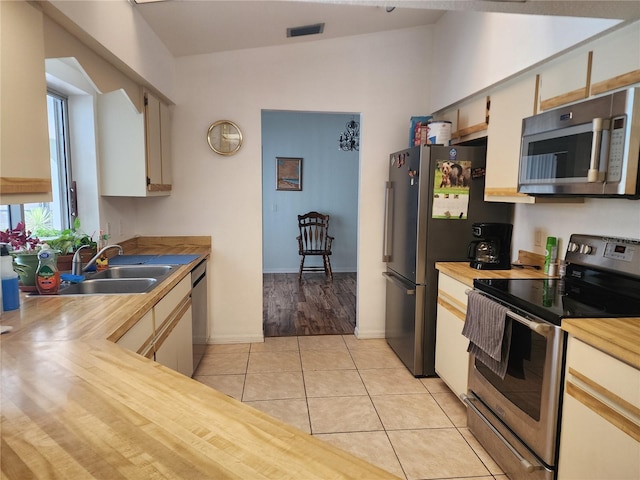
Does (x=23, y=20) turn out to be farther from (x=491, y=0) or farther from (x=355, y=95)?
(x=355, y=95)

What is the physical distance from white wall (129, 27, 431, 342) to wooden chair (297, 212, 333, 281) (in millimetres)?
2545

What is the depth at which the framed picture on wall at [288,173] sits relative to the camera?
6.68 meters

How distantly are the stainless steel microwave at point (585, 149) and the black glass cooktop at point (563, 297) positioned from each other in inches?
18.7

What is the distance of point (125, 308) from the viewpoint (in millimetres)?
1803

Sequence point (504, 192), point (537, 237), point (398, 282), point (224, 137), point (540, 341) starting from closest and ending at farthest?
point (540, 341), point (504, 192), point (537, 237), point (398, 282), point (224, 137)

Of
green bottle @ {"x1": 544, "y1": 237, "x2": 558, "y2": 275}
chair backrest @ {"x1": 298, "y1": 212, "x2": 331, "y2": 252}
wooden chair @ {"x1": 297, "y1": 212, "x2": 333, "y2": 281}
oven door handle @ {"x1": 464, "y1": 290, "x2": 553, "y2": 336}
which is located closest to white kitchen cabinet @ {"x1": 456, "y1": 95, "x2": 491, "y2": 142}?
green bottle @ {"x1": 544, "y1": 237, "x2": 558, "y2": 275}

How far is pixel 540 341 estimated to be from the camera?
1.77 m

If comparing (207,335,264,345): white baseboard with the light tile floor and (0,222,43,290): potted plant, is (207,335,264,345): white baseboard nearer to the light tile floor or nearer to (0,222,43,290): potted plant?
the light tile floor

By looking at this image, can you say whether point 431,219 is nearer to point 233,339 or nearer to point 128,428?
point 233,339

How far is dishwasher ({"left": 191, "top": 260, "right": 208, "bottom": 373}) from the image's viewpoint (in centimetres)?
303

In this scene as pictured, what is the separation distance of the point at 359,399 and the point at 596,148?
6.64ft

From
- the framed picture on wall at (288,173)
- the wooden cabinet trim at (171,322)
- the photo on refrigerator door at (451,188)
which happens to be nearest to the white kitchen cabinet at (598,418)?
the photo on refrigerator door at (451,188)

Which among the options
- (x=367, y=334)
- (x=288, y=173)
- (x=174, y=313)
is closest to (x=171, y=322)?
(x=174, y=313)

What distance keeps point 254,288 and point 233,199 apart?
83 centimetres
